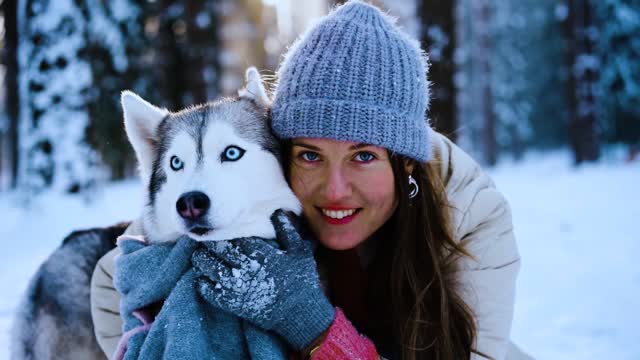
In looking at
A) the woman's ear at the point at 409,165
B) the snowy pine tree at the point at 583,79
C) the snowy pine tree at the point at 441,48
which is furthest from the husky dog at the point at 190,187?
the snowy pine tree at the point at 583,79

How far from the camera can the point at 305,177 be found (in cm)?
196

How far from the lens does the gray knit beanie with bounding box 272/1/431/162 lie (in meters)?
1.86

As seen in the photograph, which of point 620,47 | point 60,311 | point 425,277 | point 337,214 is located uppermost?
point 620,47

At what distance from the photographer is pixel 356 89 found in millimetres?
1875

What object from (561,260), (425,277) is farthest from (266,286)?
(561,260)

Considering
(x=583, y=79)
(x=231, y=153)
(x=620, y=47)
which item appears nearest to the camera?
(x=231, y=153)

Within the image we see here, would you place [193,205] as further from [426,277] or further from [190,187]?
[426,277]

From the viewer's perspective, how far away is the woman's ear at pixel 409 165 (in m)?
2.03

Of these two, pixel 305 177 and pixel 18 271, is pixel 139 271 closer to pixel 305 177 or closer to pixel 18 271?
pixel 305 177

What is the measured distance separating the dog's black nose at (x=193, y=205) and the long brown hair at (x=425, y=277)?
453 millimetres

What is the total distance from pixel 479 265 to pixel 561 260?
3.62m

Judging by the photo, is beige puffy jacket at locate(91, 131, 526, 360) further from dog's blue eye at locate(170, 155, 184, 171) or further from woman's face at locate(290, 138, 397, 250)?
dog's blue eye at locate(170, 155, 184, 171)

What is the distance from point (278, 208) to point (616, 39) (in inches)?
737

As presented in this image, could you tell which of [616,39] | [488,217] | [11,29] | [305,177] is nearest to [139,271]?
[305,177]
